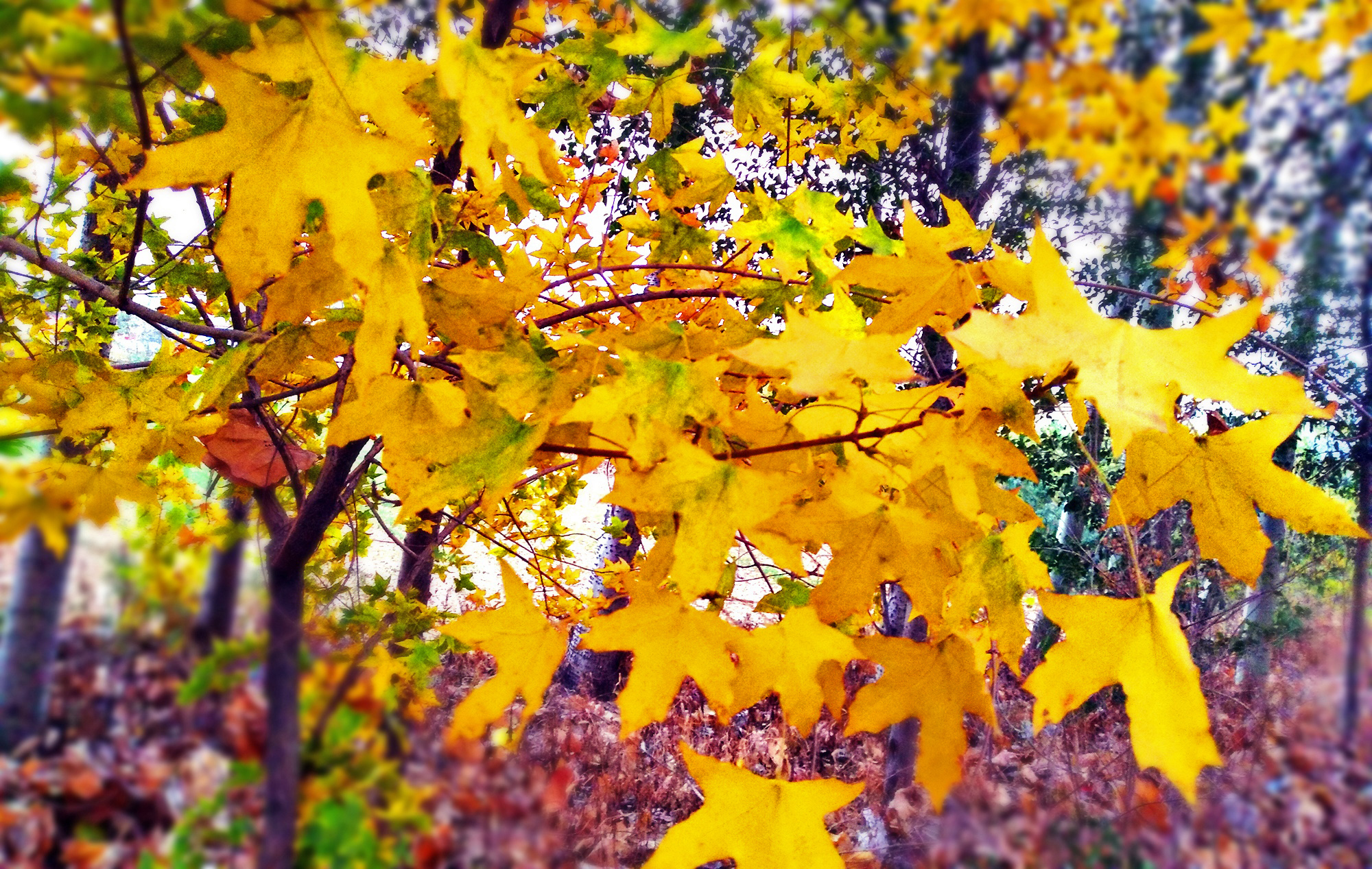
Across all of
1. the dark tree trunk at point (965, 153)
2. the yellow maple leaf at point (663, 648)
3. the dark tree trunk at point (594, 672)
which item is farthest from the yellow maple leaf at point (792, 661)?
the dark tree trunk at point (594, 672)

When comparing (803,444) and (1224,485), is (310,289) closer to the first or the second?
(803,444)

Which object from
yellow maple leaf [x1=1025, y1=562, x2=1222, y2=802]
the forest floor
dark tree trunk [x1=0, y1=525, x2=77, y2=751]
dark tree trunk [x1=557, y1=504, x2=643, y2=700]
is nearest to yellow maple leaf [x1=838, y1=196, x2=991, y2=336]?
yellow maple leaf [x1=1025, y1=562, x2=1222, y2=802]

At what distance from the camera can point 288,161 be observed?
0.57m

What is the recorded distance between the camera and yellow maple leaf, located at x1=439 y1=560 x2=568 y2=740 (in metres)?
0.72

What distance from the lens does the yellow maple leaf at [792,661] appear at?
736 mm

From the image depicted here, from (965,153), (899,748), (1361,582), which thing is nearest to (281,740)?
(1361,582)

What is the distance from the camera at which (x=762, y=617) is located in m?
4.91

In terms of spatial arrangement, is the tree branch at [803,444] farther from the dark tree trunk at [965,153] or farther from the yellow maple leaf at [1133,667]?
the dark tree trunk at [965,153]

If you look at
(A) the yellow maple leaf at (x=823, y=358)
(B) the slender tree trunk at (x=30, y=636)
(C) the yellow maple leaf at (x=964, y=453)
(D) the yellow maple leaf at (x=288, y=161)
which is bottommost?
(B) the slender tree trunk at (x=30, y=636)

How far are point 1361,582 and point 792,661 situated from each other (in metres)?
1.67

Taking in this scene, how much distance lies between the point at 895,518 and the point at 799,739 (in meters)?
3.04

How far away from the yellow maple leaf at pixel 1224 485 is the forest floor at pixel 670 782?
55 centimetres

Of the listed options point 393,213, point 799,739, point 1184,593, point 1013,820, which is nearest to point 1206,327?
point 393,213

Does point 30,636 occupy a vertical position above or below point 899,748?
below
